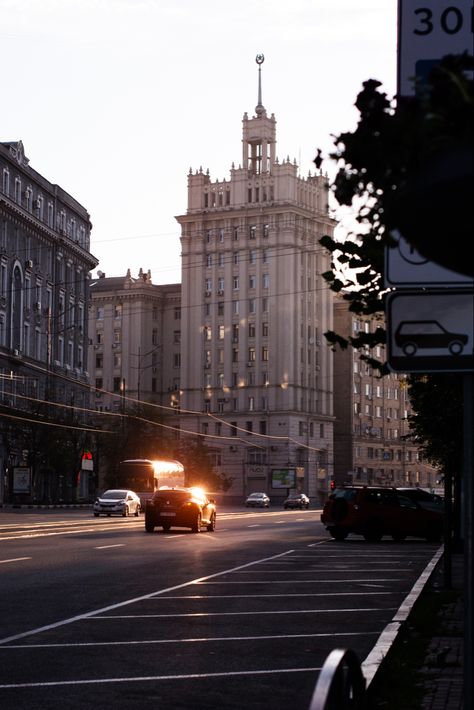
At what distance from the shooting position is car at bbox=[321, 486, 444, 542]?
38.2 metres

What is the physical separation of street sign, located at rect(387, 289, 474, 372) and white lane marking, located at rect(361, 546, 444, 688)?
16.4 feet

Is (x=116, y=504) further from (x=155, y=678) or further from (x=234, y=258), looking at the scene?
(x=234, y=258)

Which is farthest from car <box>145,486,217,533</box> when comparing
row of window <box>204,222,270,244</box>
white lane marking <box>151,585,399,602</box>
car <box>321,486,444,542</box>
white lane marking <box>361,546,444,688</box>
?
row of window <box>204,222,270,244</box>

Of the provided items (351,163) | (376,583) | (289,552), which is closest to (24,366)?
(289,552)

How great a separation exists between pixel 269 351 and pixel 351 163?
128 m

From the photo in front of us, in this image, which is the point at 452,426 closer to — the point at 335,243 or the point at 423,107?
the point at 335,243

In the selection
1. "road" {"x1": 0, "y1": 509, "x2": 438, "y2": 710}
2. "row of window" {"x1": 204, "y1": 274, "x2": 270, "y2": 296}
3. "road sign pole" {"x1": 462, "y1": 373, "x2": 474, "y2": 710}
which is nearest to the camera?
"road sign pole" {"x1": 462, "y1": 373, "x2": 474, "y2": 710}

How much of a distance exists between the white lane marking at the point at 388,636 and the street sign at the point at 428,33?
5125 mm

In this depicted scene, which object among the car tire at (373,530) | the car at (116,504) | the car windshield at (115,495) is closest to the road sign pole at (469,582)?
the car tire at (373,530)

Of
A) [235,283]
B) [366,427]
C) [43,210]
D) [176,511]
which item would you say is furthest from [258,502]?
[176,511]

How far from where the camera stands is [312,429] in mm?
135250

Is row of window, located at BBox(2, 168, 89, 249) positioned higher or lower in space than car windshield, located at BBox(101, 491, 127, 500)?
higher

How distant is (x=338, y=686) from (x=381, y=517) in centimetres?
3429

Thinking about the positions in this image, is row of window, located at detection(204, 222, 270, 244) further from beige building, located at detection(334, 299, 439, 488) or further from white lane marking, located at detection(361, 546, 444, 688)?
white lane marking, located at detection(361, 546, 444, 688)
